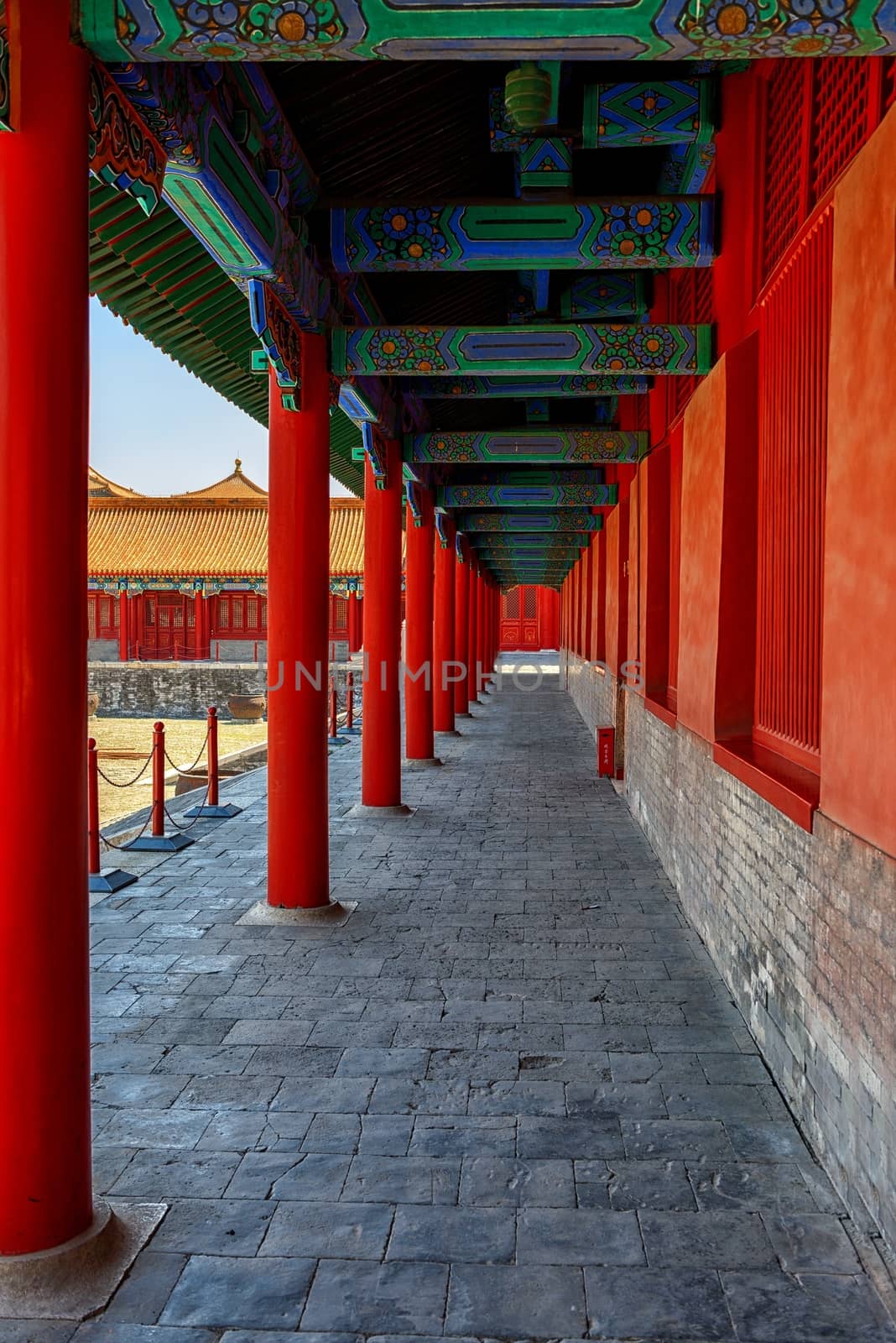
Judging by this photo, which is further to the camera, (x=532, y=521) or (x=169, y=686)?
(x=169, y=686)

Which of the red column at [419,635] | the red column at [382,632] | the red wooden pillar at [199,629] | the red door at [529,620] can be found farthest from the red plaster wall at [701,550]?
the red door at [529,620]

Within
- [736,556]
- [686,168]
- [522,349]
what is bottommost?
[736,556]

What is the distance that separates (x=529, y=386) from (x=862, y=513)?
514 centimetres

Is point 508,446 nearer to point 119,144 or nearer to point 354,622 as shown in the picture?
point 119,144

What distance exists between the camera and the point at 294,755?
623 cm

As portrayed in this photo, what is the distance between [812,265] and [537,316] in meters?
4.10

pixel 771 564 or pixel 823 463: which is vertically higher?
pixel 823 463

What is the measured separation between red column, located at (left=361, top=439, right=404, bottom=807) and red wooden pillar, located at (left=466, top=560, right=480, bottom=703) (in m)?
10.5

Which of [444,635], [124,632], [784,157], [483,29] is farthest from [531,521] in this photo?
[124,632]

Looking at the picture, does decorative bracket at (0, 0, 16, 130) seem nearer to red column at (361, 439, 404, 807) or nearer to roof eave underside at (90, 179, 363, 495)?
roof eave underside at (90, 179, 363, 495)

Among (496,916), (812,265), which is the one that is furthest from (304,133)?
(496,916)

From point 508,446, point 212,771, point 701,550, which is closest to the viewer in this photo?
point 701,550

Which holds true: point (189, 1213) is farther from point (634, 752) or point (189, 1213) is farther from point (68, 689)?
point (634, 752)

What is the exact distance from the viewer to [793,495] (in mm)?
4512
